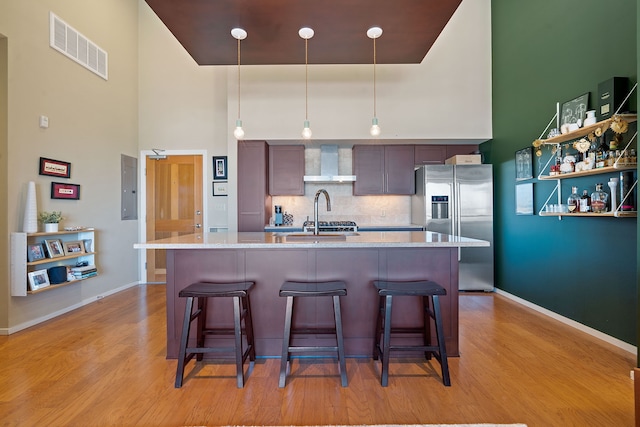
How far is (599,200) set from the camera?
9.24 ft

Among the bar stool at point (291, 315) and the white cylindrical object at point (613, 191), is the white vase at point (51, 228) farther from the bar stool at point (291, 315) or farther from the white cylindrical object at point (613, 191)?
the white cylindrical object at point (613, 191)

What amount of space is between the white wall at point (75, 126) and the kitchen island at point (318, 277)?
2.19 meters

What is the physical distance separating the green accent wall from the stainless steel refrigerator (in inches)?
7.5

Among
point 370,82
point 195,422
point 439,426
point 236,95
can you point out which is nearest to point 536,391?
point 439,426

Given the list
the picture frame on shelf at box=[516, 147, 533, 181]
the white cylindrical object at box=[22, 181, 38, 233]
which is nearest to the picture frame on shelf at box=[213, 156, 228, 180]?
the white cylindrical object at box=[22, 181, 38, 233]

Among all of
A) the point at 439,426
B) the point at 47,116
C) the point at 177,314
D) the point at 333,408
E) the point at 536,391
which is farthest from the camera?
the point at 47,116

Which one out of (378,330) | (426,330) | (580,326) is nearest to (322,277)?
(378,330)

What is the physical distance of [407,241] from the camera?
2.45 meters

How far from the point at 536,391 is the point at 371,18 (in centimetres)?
333

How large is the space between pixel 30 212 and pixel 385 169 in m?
4.52

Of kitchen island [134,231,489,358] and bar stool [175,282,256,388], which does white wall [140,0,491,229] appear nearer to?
kitchen island [134,231,489,358]

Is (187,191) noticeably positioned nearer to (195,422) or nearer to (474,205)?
(195,422)

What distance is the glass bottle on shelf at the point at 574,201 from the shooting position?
3076 millimetres

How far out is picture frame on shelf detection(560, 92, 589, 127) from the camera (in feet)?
10.1
